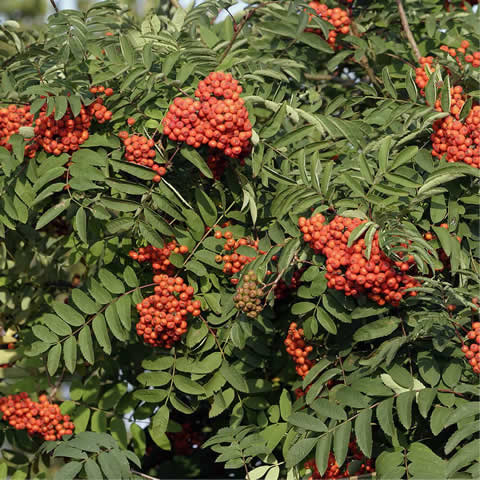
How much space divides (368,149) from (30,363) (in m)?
2.29

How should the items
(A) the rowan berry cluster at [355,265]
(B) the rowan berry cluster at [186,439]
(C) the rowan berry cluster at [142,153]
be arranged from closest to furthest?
1. (A) the rowan berry cluster at [355,265]
2. (C) the rowan berry cluster at [142,153]
3. (B) the rowan berry cluster at [186,439]

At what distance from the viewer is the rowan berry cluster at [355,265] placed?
9.33 feet

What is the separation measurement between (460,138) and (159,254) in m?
1.44

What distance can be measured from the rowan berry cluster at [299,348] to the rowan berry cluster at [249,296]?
0.40 meters

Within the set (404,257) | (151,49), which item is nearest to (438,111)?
(404,257)

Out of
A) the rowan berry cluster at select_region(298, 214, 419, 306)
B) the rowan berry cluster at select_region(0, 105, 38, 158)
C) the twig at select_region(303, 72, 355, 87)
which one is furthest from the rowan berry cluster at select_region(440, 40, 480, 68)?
the rowan berry cluster at select_region(0, 105, 38, 158)

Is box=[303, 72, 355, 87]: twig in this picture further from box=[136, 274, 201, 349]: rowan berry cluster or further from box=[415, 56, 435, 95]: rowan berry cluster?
box=[136, 274, 201, 349]: rowan berry cluster

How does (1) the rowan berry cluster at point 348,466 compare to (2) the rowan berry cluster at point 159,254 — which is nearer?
(1) the rowan berry cluster at point 348,466

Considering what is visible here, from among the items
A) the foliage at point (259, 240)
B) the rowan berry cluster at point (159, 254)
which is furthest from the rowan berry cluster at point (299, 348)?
the rowan berry cluster at point (159, 254)

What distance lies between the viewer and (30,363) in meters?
4.09

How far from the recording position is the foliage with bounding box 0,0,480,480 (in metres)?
2.91

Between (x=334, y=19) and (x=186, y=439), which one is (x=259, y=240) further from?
(x=186, y=439)

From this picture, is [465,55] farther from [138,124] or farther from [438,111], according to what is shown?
[138,124]

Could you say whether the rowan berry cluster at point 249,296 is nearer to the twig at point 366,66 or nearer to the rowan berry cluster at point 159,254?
the rowan berry cluster at point 159,254
